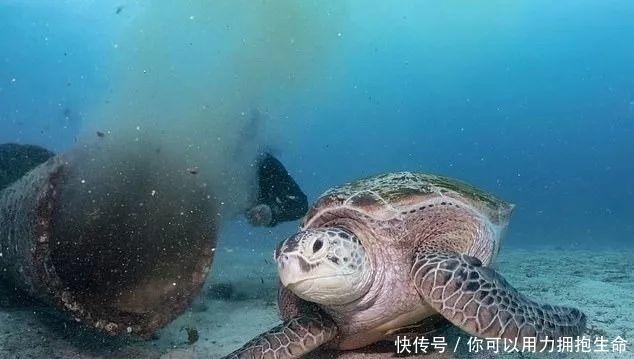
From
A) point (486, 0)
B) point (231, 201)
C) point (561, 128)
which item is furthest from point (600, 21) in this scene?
point (231, 201)

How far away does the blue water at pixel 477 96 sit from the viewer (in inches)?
2323

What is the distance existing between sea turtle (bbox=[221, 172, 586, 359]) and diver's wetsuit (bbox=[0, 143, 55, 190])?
4.47 meters

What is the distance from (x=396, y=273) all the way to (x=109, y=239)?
2881 millimetres

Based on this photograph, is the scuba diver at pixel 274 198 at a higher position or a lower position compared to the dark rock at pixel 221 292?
higher

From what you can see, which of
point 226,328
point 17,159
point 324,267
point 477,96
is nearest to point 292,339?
point 324,267

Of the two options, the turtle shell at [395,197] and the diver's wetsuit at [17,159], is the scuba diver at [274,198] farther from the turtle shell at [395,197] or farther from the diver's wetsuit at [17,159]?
the turtle shell at [395,197]

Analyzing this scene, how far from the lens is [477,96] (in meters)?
111

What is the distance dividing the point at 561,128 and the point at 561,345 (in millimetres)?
116212

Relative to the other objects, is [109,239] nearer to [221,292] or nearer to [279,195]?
[221,292]

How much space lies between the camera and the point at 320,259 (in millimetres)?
2738

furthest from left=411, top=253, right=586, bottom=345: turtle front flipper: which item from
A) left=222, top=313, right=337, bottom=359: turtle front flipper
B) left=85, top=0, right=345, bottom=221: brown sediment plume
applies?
left=85, top=0, right=345, bottom=221: brown sediment plume

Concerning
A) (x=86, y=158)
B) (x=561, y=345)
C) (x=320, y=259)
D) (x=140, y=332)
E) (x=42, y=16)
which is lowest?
(x=140, y=332)

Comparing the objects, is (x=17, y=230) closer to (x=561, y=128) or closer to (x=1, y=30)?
(x=1, y=30)

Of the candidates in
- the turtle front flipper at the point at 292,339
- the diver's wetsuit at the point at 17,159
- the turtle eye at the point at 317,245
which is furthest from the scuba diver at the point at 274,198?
the turtle eye at the point at 317,245
